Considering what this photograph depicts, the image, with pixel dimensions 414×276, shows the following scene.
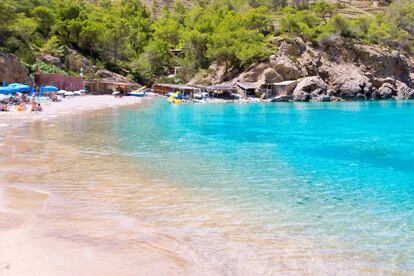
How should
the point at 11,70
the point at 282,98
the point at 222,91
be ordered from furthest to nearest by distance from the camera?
1. the point at 282,98
2. the point at 222,91
3. the point at 11,70

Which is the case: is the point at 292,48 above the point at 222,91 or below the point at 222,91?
above

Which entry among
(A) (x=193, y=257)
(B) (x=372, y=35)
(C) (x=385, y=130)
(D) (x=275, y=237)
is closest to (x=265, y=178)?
(D) (x=275, y=237)

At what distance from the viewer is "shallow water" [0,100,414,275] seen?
334 inches

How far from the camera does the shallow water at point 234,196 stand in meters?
8.49

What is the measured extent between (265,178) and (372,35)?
86.9 m

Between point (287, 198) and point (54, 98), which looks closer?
point (287, 198)

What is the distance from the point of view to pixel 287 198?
41.9 ft

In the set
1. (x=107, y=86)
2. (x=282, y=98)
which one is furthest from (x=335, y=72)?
(x=107, y=86)

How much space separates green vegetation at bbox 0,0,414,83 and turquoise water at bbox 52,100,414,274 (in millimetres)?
52105

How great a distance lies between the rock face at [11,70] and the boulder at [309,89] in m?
47.2

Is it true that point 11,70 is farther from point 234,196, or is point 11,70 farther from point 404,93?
point 404,93

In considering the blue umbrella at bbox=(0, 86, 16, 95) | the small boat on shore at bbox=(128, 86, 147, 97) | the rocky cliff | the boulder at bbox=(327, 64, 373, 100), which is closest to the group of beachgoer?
the blue umbrella at bbox=(0, 86, 16, 95)

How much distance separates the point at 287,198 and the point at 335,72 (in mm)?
76573

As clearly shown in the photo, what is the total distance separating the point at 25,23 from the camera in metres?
64.7
